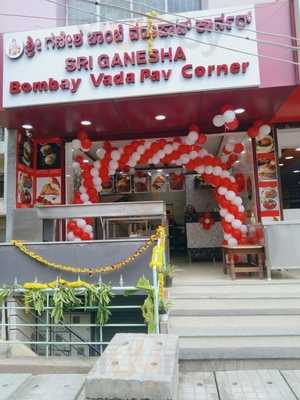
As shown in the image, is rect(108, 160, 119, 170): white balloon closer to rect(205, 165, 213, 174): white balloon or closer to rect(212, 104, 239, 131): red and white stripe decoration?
rect(205, 165, 213, 174): white balloon

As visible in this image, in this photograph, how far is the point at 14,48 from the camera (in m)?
5.71

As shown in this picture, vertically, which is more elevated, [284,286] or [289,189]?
[289,189]

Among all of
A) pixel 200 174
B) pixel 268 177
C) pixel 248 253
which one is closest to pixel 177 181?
pixel 200 174

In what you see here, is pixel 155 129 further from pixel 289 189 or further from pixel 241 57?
pixel 289 189

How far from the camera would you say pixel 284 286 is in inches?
201

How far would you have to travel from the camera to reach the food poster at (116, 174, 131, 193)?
11.4 metres

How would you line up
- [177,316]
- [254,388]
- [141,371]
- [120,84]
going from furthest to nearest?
[120,84], [177,316], [254,388], [141,371]

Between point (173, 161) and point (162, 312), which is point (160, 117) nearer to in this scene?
point (173, 161)

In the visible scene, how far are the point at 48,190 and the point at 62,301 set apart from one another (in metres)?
4.49

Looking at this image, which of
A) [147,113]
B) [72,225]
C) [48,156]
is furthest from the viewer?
[48,156]

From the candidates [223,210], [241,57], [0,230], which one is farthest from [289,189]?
[0,230]

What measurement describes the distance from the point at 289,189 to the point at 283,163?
0.73 meters

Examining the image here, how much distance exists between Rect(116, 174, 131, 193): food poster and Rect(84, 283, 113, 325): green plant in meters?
7.46

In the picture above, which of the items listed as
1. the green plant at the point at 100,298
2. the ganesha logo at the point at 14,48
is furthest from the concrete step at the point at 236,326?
the ganesha logo at the point at 14,48
